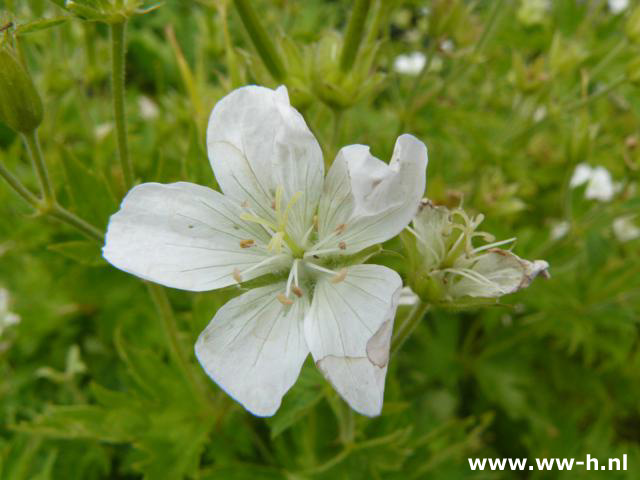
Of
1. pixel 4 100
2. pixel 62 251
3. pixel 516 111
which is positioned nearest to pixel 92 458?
pixel 62 251

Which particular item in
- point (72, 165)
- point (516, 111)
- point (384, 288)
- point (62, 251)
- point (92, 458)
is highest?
point (384, 288)

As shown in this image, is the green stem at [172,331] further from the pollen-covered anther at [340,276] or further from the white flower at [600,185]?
the white flower at [600,185]

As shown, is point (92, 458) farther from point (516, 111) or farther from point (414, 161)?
point (516, 111)

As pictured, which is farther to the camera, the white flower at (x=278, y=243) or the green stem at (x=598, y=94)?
the green stem at (x=598, y=94)

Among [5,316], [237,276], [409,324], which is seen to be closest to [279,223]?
[237,276]

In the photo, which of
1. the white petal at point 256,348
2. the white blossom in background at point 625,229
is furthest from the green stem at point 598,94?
the white petal at point 256,348

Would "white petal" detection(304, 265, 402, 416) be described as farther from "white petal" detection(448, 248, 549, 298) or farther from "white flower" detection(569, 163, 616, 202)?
"white flower" detection(569, 163, 616, 202)
